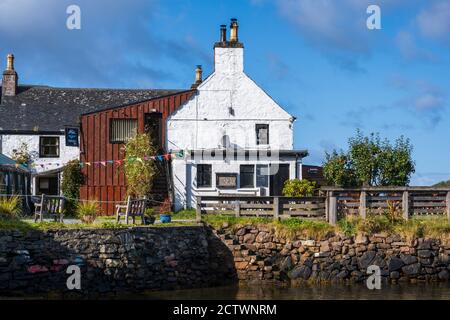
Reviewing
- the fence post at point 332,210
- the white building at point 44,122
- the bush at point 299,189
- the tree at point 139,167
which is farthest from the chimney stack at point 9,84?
the fence post at point 332,210

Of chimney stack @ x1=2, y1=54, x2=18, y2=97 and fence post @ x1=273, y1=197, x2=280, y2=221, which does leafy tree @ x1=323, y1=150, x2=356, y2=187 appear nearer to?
fence post @ x1=273, y1=197, x2=280, y2=221

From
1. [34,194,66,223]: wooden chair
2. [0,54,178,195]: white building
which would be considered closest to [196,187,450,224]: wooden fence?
[34,194,66,223]: wooden chair

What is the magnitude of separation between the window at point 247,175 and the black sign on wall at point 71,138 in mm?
9086

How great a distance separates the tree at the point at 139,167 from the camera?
38.2m

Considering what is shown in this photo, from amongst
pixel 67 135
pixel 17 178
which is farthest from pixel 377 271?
pixel 67 135

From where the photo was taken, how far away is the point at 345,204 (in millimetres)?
31203

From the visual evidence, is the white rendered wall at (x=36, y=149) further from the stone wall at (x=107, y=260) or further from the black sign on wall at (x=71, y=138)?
the stone wall at (x=107, y=260)

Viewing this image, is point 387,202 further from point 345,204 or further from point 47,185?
point 47,185

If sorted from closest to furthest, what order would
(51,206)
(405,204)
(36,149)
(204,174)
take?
(51,206)
(405,204)
(204,174)
(36,149)

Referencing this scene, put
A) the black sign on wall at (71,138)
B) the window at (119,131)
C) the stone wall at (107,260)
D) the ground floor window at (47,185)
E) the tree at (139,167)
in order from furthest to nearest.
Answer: the ground floor window at (47,185)
the black sign on wall at (71,138)
the window at (119,131)
the tree at (139,167)
the stone wall at (107,260)

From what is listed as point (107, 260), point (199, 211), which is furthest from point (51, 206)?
point (199, 211)

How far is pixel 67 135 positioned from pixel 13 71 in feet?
27.7

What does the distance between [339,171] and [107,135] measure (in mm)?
11667

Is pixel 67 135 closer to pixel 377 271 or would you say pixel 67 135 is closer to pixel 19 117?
pixel 19 117
